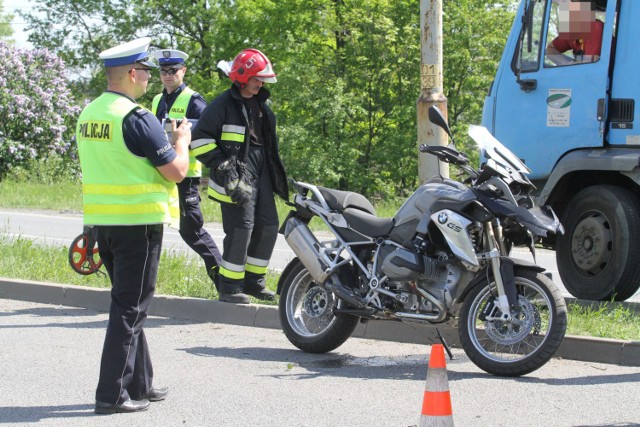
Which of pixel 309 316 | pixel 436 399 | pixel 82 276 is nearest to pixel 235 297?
pixel 309 316

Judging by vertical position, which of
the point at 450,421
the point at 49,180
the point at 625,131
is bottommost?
the point at 49,180

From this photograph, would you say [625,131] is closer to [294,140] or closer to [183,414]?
[183,414]

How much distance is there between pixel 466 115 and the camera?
1120 inches

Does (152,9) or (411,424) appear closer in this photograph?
(411,424)

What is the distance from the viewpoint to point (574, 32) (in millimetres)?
9266

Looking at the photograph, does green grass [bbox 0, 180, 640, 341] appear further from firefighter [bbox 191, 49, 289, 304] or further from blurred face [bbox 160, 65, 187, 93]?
blurred face [bbox 160, 65, 187, 93]

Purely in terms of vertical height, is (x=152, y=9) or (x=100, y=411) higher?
(x=152, y=9)

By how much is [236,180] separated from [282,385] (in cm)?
238

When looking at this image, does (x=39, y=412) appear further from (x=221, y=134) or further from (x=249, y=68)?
(x=249, y=68)

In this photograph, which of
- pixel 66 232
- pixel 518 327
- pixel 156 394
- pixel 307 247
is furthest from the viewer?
pixel 66 232

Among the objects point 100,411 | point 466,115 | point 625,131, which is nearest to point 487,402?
point 100,411

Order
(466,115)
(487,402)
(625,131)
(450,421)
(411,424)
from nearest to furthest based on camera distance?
(450,421) → (411,424) → (487,402) → (625,131) → (466,115)

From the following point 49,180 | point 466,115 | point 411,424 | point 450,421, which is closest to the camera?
point 450,421

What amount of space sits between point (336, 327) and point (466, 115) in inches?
857
